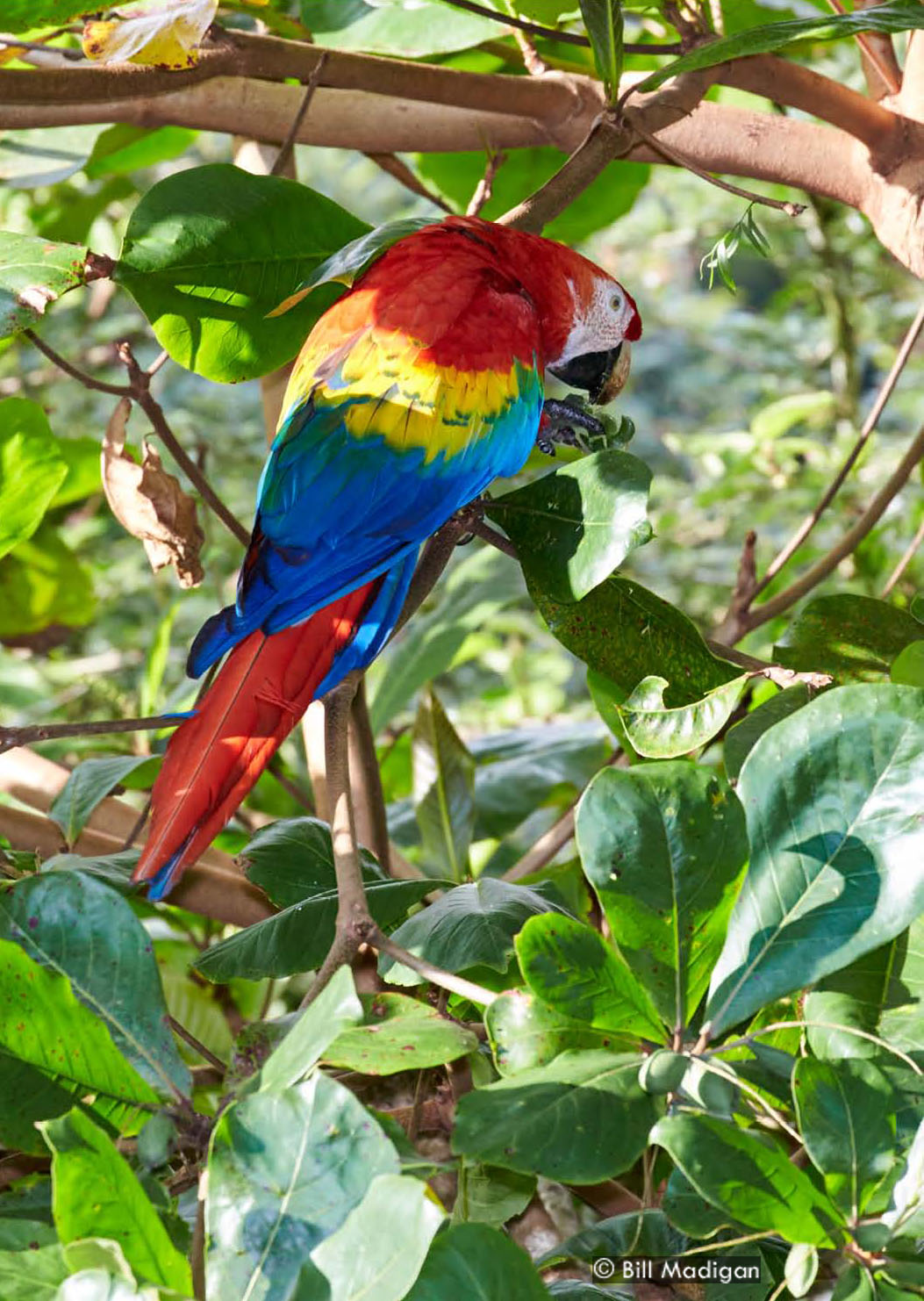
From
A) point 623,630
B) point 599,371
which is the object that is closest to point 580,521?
point 623,630

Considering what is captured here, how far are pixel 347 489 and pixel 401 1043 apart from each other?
34 cm

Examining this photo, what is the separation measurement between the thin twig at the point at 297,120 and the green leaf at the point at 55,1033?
487 millimetres

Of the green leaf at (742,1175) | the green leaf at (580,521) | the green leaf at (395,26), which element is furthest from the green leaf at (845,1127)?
the green leaf at (395,26)

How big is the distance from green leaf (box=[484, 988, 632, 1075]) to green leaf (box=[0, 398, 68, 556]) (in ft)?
1.40

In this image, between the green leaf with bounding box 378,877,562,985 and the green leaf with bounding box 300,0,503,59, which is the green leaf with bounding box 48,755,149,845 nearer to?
the green leaf with bounding box 378,877,562,985

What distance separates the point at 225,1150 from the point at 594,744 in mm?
657

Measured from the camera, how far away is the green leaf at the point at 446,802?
80 cm

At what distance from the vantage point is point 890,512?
69.2 inches

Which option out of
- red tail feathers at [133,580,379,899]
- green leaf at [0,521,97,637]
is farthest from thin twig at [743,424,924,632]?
green leaf at [0,521,97,637]

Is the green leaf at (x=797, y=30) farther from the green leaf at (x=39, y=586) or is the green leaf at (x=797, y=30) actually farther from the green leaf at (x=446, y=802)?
the green leaf at (x=39, y=586)

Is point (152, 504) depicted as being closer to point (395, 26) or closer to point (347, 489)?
point (347, 489)

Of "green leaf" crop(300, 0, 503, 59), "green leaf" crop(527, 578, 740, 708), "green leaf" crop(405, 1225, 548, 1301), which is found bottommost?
"green leaf" crop(527, 578, 740, 708)

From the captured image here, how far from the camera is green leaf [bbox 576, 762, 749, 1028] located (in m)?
0.35

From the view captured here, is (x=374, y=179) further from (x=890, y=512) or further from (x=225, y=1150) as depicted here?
(x=225, y=1150)
